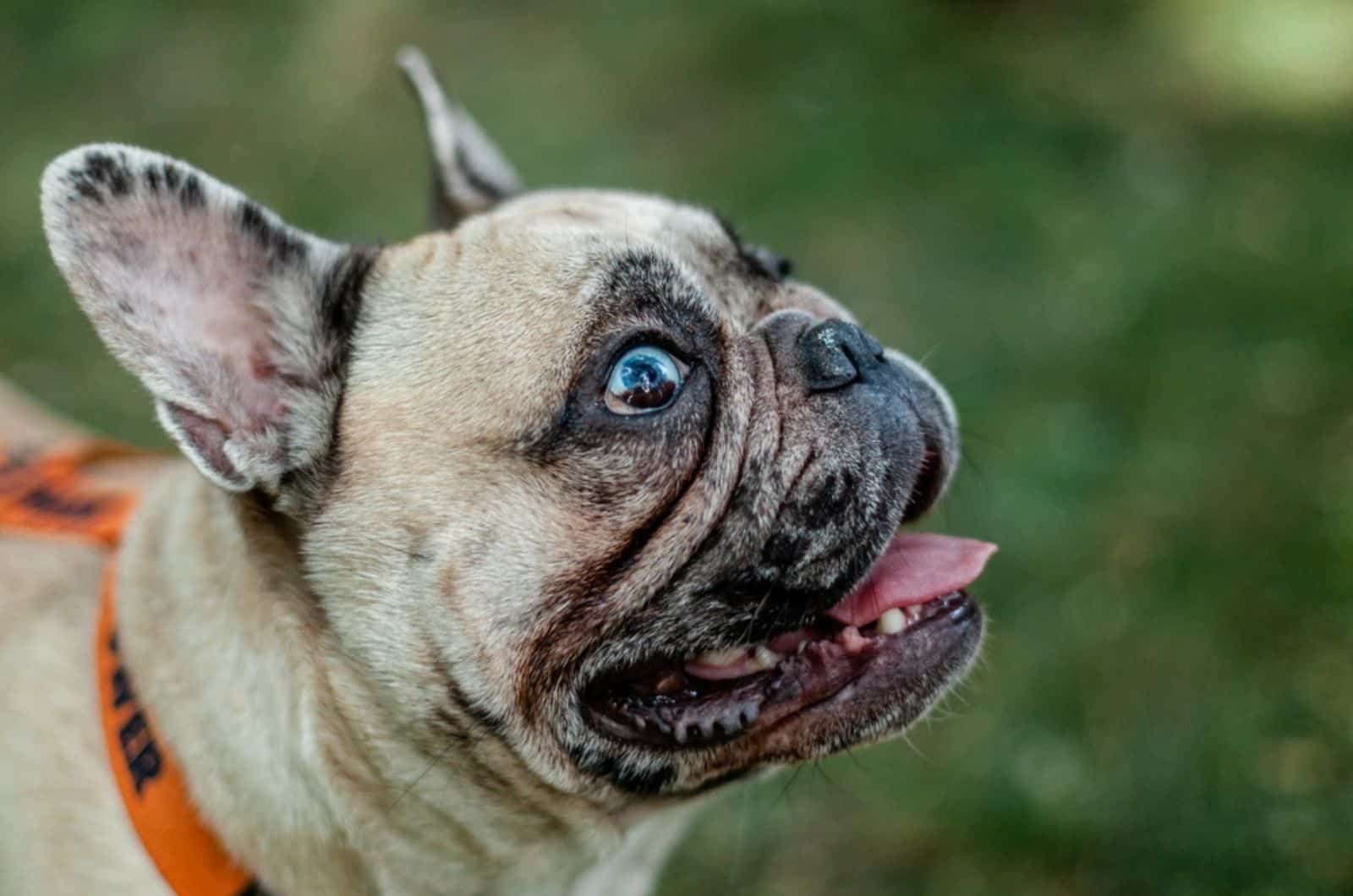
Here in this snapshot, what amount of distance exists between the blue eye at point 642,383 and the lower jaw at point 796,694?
1.89 ft

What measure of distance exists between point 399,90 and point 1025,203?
174 inches

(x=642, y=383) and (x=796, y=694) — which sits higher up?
(x=642, y=383)

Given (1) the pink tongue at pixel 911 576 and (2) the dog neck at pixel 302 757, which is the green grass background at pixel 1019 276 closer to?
(1) the pink tongue at pixel 911 576

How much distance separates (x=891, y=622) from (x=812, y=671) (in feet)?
0.76

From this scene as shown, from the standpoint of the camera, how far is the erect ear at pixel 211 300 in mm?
2318

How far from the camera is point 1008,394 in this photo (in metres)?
5.55

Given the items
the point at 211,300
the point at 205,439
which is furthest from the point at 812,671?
the point at 211,300

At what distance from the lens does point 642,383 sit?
2518mm

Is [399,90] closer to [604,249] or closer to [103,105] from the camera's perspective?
[103,105]

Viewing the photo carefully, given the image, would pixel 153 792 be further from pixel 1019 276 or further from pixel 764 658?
pixel 1019 276

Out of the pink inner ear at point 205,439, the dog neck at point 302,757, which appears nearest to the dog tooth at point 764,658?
the dog neck at point 302,757

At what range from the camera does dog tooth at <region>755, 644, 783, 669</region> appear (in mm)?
2590

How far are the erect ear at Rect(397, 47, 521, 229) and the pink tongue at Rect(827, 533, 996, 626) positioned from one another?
5.34ft

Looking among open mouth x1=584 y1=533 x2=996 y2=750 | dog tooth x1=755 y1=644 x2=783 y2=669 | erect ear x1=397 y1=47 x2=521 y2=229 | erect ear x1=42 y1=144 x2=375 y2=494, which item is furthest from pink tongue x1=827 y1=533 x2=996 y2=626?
erect ear x1=397 y1=47 x2=521 y2=229
